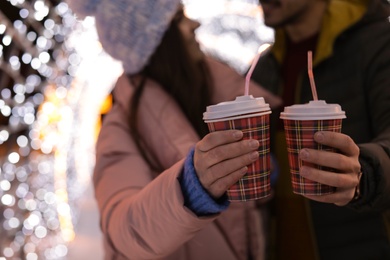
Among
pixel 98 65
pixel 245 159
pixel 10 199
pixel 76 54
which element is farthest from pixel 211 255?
pixel 98 65

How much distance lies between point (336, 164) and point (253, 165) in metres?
0.15

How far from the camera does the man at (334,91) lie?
147 cm

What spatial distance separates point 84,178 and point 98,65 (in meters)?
1.16

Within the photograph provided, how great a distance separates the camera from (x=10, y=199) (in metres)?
3.27

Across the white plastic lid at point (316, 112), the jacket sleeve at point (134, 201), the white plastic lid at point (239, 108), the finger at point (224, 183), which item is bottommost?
the jacket sleeve at point (134, 201)

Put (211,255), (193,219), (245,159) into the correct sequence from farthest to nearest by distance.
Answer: (211,255) → (193,219) → (245,159)

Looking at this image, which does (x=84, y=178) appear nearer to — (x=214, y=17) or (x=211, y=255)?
(x=214, y=17)

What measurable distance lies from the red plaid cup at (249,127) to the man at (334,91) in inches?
18.1

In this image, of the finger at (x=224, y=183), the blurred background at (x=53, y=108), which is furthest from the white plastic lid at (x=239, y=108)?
the blurred background at (x=53, y=108)

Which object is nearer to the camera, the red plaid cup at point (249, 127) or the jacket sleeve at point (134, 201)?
the red plaid cup at point (249, 127)

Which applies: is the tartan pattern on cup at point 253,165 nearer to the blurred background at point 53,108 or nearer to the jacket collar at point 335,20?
the jacket collar at point 335,20

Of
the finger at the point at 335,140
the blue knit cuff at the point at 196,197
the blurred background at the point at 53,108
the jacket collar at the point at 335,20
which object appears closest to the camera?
the finger at the point at 335,140

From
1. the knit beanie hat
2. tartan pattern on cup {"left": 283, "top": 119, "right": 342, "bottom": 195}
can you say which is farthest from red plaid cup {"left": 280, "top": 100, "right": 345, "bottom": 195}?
the knit beanie hat

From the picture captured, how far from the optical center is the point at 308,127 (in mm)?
910
